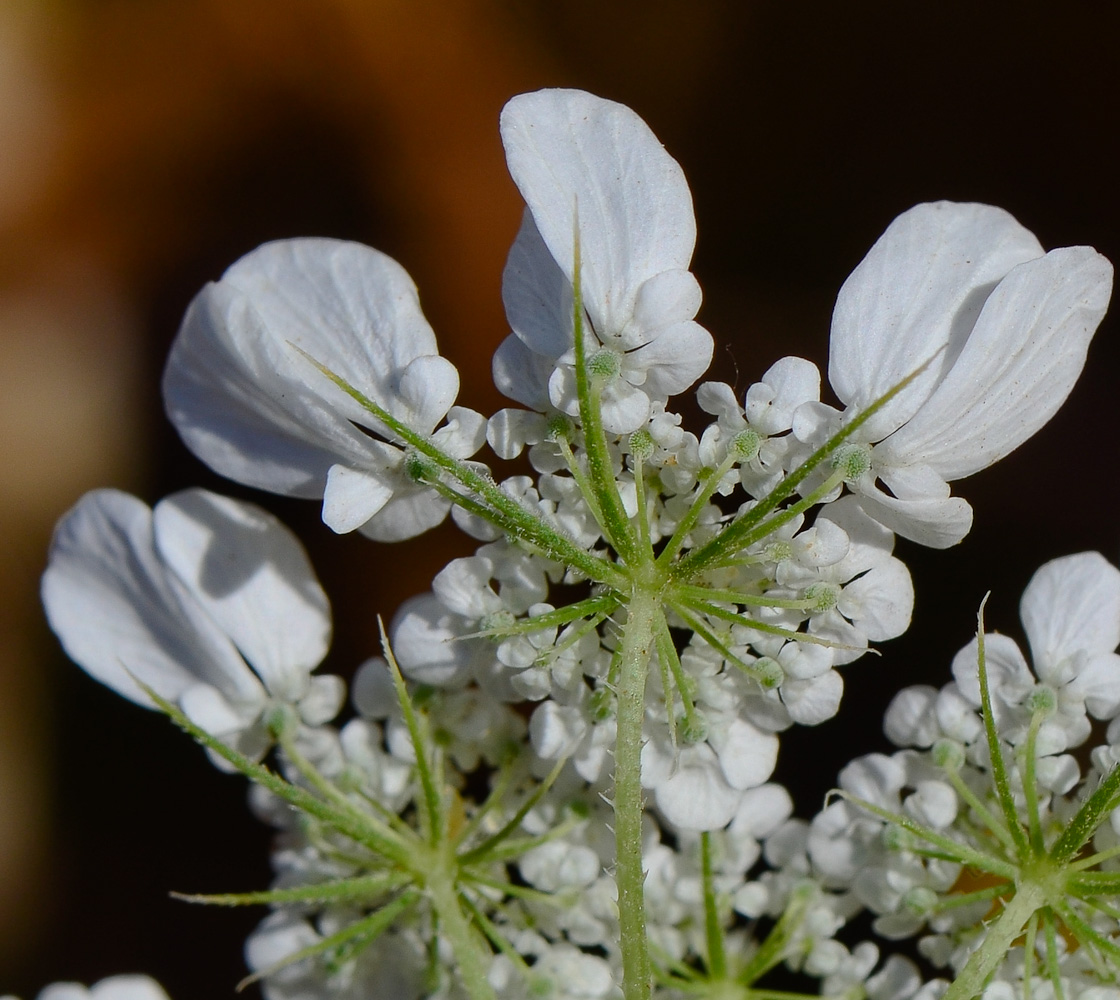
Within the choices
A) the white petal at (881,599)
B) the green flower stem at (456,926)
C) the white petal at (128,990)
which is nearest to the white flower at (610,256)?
the white petal at (881,599)

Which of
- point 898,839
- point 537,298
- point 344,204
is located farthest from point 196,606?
point 344,204

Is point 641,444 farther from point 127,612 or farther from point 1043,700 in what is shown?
point 127,612

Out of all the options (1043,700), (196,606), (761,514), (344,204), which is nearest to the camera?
(761,514)

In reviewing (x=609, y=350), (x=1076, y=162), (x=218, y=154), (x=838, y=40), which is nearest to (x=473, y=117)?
(x=218, y=154)

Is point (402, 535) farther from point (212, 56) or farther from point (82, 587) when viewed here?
point (212, 56)

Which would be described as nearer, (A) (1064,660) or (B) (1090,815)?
(B) (1090,815)

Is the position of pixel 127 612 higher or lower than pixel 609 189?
lower

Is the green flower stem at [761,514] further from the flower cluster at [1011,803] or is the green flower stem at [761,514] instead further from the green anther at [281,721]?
the green anther at [281,721]
